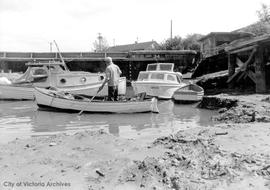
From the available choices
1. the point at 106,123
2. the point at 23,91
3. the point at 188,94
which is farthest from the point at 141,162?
the point at 23,91

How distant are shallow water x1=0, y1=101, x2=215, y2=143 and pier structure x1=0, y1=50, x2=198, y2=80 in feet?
71.8

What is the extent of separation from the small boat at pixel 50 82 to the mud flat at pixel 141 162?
Result: 15334 mm

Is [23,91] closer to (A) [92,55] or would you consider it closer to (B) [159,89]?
(B) [159,89]

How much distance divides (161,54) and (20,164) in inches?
1332

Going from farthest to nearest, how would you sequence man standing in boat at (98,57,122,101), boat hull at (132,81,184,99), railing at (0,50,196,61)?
1. railing at (0,50,196,61)
2. boat hull at (132,81,184,99)
3. man standing in boat at (98,57,122,101)

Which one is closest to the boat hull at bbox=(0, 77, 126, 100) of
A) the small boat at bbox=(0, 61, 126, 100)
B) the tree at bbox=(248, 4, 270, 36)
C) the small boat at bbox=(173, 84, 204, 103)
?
the small boat at bbox=(0, 61, 126, 100)

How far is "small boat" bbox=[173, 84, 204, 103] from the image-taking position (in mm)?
17734

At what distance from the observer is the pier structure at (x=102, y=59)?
35250 millimetres

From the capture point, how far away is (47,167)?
508 centimetres

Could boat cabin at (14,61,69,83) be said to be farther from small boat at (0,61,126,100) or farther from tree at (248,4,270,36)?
tree at (248,4,270,36)

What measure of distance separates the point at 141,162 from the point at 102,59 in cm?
3212

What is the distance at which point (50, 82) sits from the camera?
898 inches

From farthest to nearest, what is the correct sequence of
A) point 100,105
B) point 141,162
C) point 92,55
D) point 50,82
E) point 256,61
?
point 92,55
point 50,82
point 256,61
point 100,105
point 141,162

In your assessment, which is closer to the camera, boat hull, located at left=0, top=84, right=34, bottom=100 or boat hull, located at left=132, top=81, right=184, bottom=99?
boat hull, located at left=132, top=81, right=184, bottom=99
